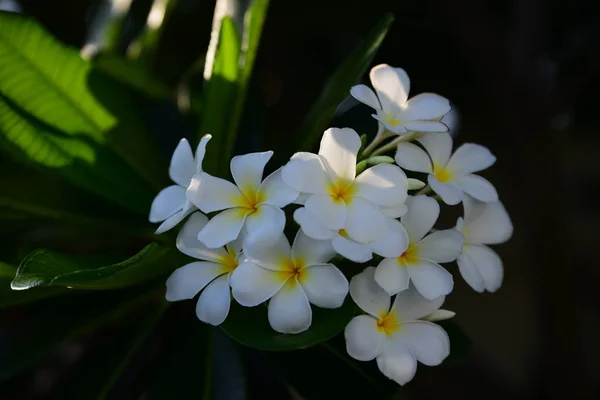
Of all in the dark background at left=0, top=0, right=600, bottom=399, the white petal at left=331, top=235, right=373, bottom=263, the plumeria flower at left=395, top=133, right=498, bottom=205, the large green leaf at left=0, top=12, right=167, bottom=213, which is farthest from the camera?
the dark background at left=0, top=0, right=600, bottom=399

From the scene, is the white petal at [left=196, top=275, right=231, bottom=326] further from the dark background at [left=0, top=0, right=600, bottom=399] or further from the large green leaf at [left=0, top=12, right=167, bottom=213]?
the dark background at [left=0, top=0, right=600, bottom=399]

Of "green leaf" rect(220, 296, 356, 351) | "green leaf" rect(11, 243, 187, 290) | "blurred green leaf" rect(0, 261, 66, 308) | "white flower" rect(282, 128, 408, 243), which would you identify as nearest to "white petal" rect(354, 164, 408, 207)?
"white flower" rect(282, 128, 408, 243)

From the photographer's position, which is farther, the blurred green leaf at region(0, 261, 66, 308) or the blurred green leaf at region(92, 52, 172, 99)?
the blurred green leaf at region(92, 52, 172, 99)

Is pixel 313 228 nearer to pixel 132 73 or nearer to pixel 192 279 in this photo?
pixel 192 279

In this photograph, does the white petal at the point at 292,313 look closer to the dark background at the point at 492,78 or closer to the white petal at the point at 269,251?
the white petal at the point at 269,251

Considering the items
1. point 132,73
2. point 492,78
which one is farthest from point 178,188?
point 492,78

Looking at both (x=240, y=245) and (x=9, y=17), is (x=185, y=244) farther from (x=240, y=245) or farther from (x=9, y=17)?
(x=9, y=17)

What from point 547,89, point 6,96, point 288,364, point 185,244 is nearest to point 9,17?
point 6,96
